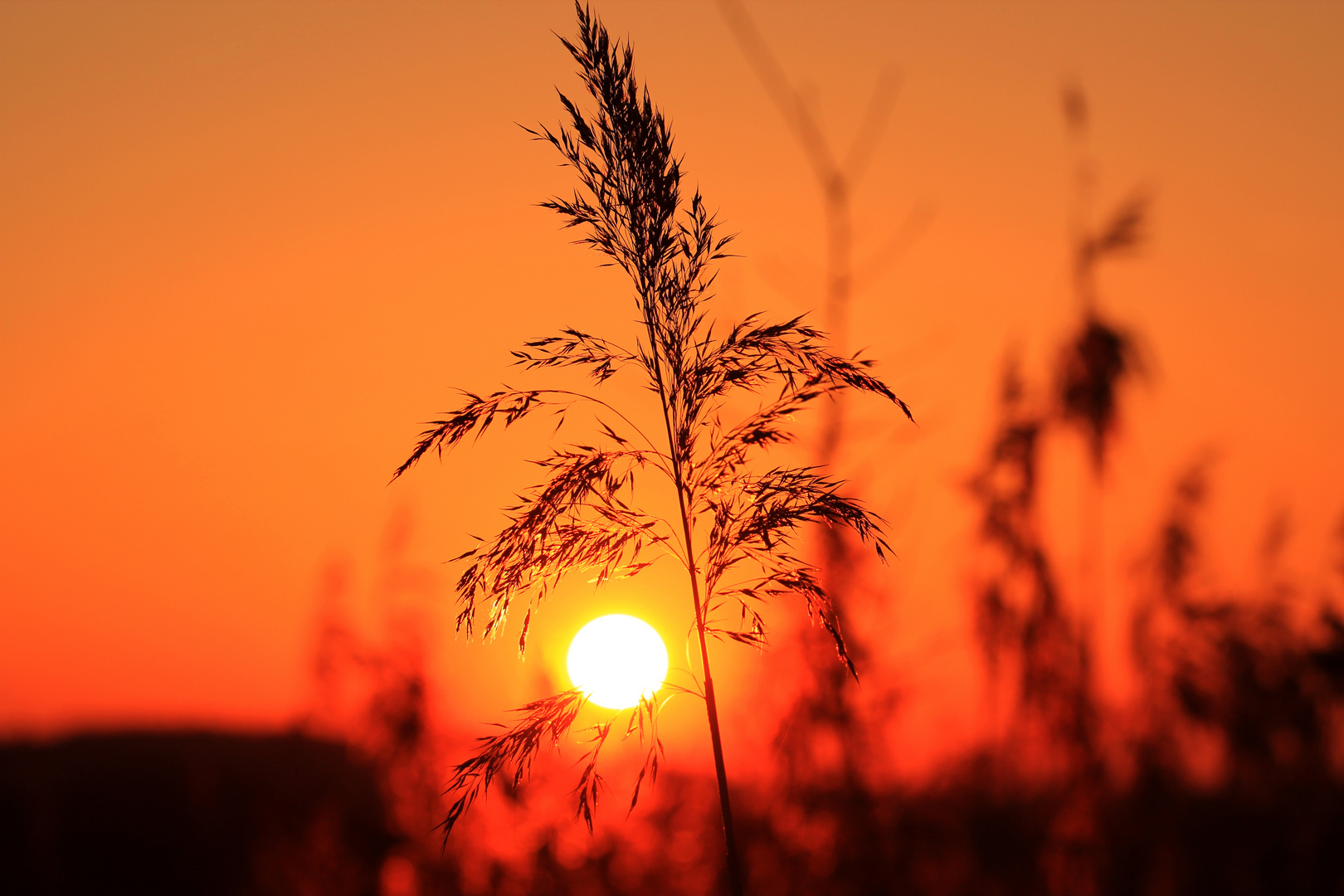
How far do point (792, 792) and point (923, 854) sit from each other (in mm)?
3266

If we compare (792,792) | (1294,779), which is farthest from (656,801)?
(1294,779)

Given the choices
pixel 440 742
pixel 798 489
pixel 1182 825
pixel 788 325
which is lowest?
pixel 1182 825

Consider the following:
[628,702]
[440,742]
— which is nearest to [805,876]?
[440,742]

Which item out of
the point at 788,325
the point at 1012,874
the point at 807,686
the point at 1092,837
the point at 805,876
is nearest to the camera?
the point at 788,325

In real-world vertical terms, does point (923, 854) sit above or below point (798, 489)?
below

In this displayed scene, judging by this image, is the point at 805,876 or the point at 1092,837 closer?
the point at 805,876

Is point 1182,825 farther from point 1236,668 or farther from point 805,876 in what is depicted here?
point 805,876

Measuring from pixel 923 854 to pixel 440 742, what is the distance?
5.80 metres

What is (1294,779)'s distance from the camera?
14.6 metres

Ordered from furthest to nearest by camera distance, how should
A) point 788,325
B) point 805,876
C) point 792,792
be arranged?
point 805,876, point 792,792, point 788,325

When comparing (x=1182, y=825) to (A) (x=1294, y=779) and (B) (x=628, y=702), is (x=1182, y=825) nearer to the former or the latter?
(A) (x=1294, y=779)

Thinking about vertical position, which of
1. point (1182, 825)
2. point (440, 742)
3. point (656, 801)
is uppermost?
point (440, 742)

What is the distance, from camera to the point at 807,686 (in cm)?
891

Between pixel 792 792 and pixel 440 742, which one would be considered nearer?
pixel 792 792
